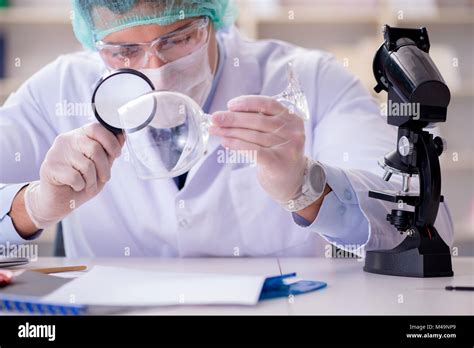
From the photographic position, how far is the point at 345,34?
360 centimetres

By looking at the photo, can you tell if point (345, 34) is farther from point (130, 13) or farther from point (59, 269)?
point (59, 269)

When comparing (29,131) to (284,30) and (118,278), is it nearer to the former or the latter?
(118,278)

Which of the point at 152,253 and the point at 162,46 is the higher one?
the point at 162,46

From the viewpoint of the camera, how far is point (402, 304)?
0.99 meters

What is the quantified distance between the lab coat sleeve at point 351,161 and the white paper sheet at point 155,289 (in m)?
0.34

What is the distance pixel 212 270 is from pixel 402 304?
480 millimetres

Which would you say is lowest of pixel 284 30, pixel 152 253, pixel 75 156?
pixel 152 253

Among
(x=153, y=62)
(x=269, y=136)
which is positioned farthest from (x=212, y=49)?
(x=269, y=136)

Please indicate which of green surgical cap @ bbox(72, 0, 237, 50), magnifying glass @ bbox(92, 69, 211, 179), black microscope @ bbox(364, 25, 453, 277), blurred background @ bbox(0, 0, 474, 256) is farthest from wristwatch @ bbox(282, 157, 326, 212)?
blurred background @ bbox(0, 0, 474, 256)

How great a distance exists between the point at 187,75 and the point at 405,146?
0.61m

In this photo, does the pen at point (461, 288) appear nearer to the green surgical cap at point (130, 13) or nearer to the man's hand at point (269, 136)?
the man's hand at point (269, 136)

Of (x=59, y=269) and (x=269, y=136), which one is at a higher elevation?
(x=269, y=136)

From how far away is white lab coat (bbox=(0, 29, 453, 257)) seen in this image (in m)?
1.76
